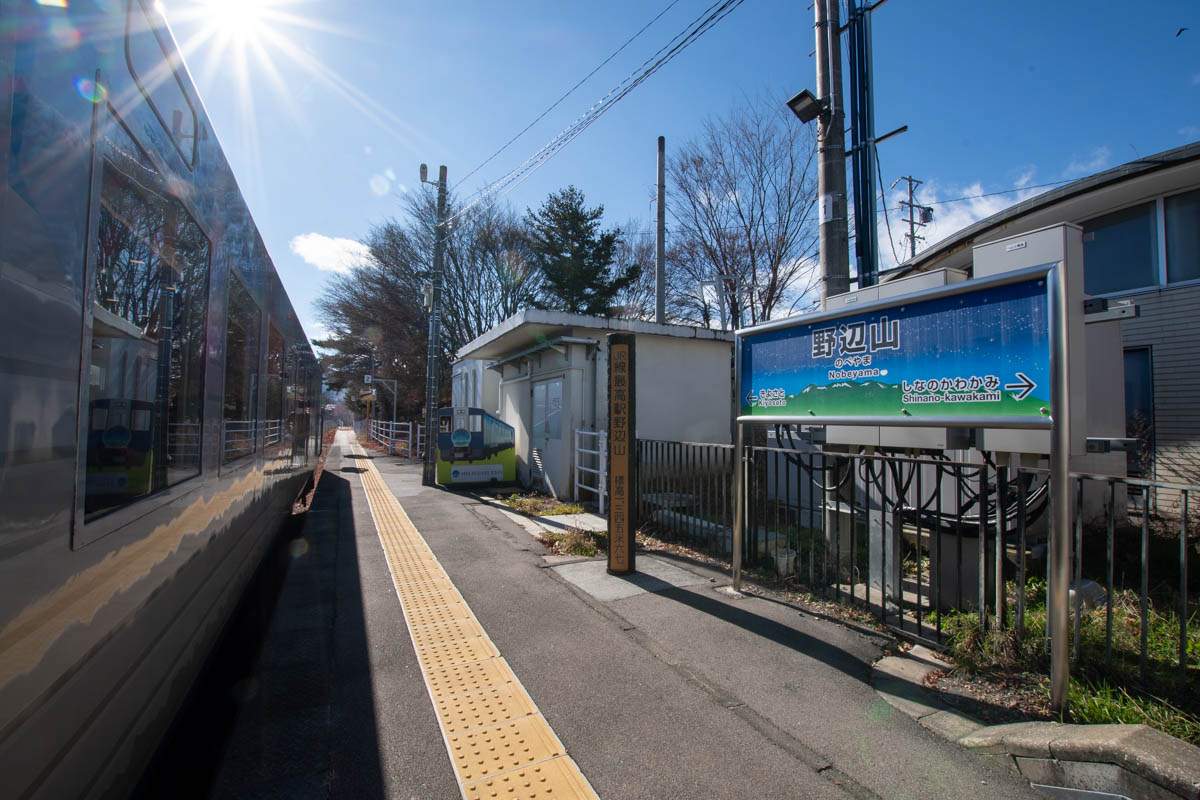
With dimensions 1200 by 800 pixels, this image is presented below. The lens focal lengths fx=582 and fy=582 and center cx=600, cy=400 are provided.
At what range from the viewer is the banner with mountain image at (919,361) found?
288cm

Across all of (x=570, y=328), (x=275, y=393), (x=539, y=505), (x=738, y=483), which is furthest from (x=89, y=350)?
(x=570, y=328)

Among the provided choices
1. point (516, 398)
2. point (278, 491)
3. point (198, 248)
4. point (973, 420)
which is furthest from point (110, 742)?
point (516, 398)

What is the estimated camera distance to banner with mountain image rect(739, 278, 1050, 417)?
9.43ft

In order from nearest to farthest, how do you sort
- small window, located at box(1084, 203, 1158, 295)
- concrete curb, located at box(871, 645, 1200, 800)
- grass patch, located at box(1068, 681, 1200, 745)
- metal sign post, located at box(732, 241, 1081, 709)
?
concrete curb, located at box(871, 645, 1200, 800) → grass patch, located at box(1068, 681, 1200, 745) → metal sign post, located at box(732, 241, 1081, 709) → small window, located at box(1084, 203, 1158, 295)

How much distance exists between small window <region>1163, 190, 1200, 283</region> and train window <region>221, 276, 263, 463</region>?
10146mm

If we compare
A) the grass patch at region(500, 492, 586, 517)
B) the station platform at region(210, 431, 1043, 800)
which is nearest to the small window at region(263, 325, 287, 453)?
the station platform at region(210, 431, 1043, 800)

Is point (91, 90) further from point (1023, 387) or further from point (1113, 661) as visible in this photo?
point (1113, 661)

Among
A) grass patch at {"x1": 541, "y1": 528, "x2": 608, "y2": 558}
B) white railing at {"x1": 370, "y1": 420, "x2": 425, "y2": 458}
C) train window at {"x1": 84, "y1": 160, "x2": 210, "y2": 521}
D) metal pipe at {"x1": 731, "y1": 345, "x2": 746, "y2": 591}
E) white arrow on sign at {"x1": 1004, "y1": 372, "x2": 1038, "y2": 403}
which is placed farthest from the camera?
white railing at {"x1": 370, "y1": 420, "x2": 425, "y2": 458}

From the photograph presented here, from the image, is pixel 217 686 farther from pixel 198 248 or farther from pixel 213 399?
pixel 198 248

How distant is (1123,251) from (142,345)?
1051cm

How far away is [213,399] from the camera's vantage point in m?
3.32

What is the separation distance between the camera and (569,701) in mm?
3061

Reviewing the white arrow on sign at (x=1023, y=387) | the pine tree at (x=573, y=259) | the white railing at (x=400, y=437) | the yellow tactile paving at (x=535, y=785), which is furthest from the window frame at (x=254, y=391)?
the pine tree at (x=573, y=259)

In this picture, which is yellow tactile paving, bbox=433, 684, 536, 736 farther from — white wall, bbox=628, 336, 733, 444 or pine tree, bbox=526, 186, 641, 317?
pine tree, bbox=526, 186, 641, 317
